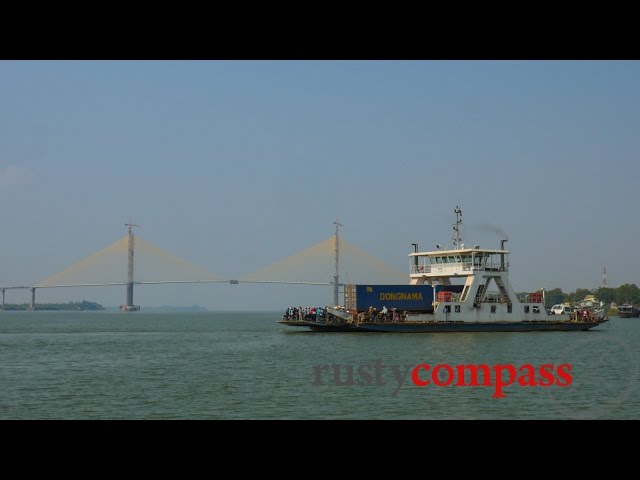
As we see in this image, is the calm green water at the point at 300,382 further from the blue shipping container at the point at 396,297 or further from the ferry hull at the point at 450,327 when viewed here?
the blue shipping container at the point at 396,297

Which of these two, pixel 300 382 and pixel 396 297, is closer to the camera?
pixel 300 382

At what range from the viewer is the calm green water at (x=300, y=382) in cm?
1523

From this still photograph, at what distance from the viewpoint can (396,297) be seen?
39031mm

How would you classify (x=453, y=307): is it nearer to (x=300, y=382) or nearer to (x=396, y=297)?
(x=396, y=297)

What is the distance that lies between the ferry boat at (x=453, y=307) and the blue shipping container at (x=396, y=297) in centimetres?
6

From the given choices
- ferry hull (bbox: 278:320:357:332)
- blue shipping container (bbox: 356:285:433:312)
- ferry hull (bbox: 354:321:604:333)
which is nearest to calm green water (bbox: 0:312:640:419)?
ferry hull (bbox: 354:321:604:333)

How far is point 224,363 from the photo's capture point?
25.8 meters

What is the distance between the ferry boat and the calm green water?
7.26 ft

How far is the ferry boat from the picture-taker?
125ft

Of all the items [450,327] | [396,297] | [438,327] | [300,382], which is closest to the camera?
[300,382]

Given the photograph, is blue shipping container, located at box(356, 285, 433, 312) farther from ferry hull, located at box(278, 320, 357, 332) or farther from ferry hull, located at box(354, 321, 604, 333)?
ferry hull, located at box(354, 321, 604, 333)

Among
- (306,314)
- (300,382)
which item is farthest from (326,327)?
(300,382)

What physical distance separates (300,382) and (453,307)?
2028 centimetres
